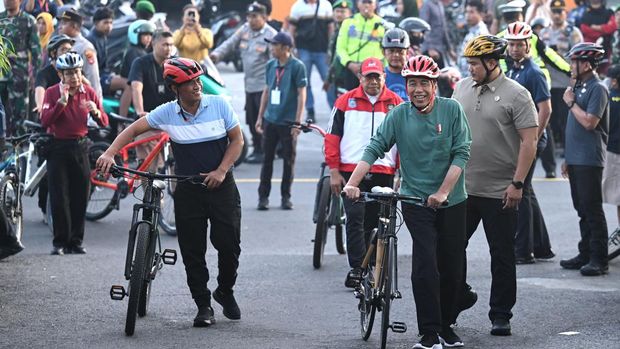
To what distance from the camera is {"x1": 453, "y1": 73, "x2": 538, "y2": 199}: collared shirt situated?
9.55 meters

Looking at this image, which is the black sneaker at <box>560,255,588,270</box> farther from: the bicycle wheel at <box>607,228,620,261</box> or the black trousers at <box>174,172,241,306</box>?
the black trousers at <box>174,172,241,306</box>

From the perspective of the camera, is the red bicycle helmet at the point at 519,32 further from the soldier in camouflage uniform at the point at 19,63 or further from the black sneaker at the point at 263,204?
the soldier in camouflage uniform at the point at 19,63

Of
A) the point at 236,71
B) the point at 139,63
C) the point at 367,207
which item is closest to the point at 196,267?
the point at 367,207

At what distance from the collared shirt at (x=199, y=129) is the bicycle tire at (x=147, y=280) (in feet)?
1.94

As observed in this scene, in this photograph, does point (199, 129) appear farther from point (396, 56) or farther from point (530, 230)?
point (530, 230)

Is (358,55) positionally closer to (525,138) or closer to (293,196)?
(293,196)

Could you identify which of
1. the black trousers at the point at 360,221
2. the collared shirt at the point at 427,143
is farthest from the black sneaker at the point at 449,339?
the black trousers at the point at 360,221

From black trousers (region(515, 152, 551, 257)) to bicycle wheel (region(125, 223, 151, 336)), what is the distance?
3.86 m

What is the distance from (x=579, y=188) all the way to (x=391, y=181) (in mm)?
1792

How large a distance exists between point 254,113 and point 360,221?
334 inches

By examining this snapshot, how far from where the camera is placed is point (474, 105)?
31.7 ft

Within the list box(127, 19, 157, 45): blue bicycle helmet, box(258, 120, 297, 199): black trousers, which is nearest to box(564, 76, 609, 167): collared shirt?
box(258, 120, 297, 199): black trousers

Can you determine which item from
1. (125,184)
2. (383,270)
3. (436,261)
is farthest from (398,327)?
(125,184)

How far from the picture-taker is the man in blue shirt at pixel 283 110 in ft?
51.5
